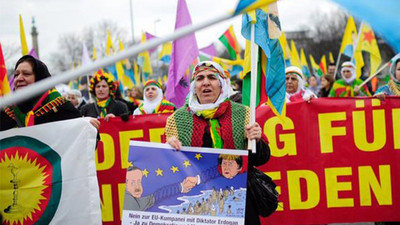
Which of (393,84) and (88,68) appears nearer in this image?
(88,68)

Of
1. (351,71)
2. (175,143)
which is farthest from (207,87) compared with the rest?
(351,71)

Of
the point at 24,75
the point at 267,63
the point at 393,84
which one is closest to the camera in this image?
the point at 24,75

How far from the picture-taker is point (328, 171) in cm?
614

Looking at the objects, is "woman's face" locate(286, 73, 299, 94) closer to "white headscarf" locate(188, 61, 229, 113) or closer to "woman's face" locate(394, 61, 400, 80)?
"woman's face" locate(394, 61, 400, 80)

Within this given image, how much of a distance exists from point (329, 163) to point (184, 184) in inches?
109

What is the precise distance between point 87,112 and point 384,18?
602 centimetres

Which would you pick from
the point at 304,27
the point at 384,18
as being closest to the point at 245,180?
the point at 384,18

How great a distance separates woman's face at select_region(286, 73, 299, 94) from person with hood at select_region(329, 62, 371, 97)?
216 centimetres

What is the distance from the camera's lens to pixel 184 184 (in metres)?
3.78

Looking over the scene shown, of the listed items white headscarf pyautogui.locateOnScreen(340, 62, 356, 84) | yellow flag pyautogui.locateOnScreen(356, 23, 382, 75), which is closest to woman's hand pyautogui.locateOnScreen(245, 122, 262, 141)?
white headscarf pyautogui.locateOnScreen(340, 62, 356, 84)

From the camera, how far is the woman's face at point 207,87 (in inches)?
154

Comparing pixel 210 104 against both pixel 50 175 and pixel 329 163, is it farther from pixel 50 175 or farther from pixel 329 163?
pixel 329 163

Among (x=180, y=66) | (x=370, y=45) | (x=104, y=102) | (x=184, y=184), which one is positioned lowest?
(x=184, y=184)

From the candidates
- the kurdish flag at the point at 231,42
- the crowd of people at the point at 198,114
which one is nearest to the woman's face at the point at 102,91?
the crowd of people at the point at 198,114
